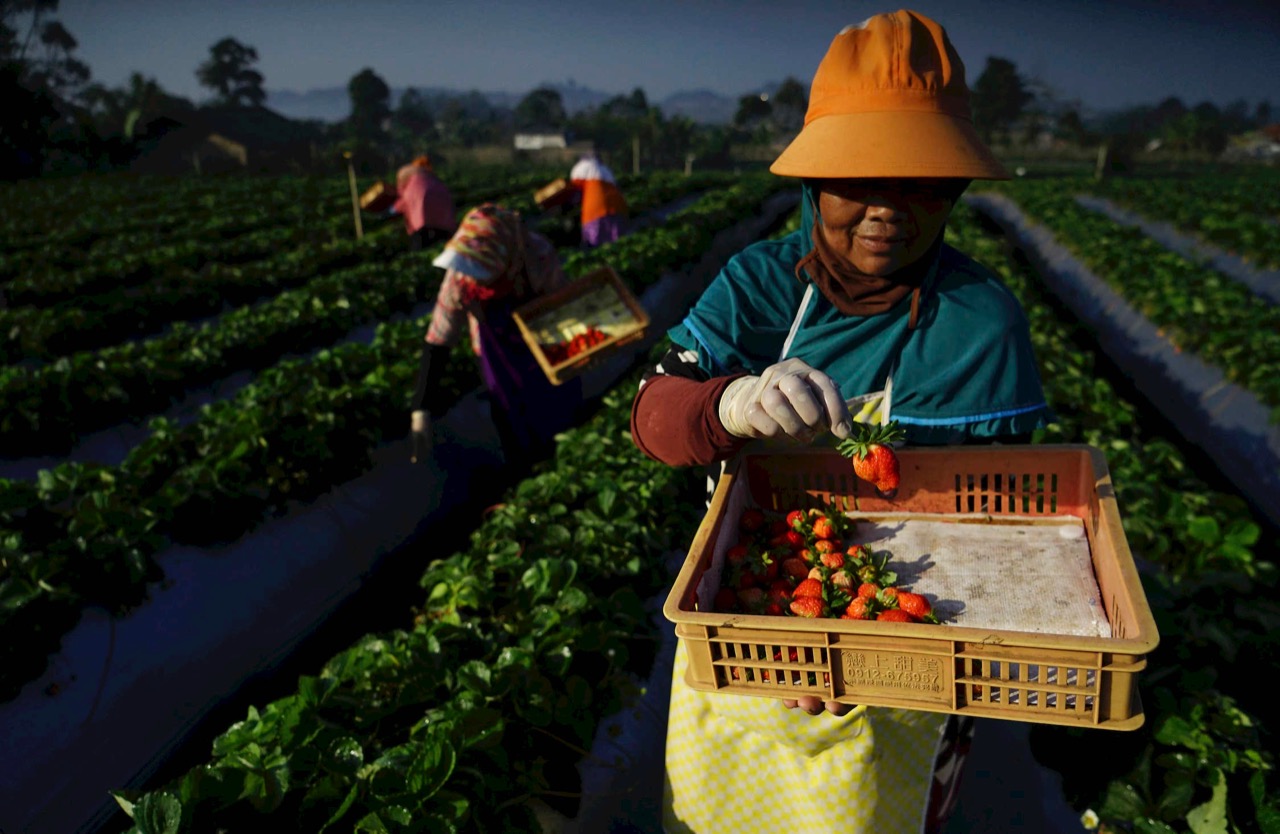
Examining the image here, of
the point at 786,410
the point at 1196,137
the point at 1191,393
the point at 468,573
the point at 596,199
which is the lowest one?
the point at 1191,393

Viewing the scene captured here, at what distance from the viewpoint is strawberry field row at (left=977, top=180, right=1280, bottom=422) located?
709 centimetres

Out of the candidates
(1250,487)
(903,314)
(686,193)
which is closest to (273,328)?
(903,314)

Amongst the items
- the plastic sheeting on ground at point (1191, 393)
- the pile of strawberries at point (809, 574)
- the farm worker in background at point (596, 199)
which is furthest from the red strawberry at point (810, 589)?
the farm worker in background at point (596, 199)

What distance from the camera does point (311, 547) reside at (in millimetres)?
4758

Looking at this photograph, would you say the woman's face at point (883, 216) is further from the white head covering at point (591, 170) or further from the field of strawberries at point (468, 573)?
the white head covering at point (591, 170)

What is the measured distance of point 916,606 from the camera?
168 centimetres

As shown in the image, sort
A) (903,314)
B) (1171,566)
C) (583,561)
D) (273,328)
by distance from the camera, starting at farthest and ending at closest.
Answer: (273,328)
(1171,566)
(583,561)
(903,314)

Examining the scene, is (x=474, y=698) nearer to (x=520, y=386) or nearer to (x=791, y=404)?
(x=791, y=404)

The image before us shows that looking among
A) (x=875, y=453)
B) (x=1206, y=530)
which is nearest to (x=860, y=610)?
(x=875, y=453)

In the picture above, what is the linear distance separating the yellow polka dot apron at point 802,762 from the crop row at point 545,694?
0.57 metres

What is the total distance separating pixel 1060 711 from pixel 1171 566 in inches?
118

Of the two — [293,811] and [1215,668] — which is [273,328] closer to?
[293,811]

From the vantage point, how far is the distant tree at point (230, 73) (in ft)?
363

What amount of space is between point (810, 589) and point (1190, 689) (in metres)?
1.92
